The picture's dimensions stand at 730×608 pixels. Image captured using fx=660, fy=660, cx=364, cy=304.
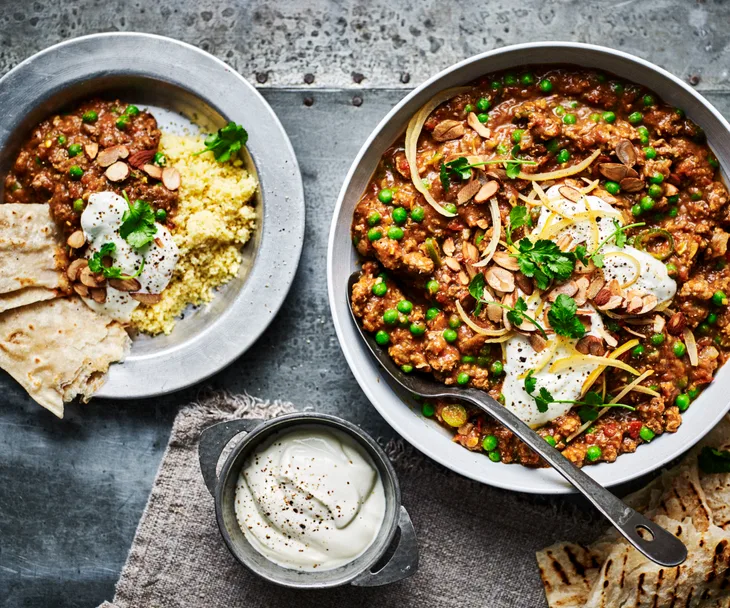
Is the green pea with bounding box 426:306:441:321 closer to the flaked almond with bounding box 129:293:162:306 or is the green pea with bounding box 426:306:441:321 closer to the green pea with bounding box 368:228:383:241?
the green pea with bounding box 368:228:383:241

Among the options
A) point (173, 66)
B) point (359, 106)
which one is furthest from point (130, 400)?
point (359, 106)

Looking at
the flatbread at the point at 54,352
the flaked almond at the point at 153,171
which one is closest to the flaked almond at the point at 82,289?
the flatbread at the point at 54,352

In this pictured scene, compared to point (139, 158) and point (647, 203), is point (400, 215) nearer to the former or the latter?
point (647, 203)

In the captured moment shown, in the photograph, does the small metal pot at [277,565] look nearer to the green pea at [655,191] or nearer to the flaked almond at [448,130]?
the flaked almond at [448,130]

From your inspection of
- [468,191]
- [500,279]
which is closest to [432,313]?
[500,279]

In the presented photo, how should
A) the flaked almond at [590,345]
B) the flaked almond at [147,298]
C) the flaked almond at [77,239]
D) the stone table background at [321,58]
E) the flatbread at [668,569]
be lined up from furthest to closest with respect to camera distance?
1. the stone table background at [321,58]
2. the flaked almond at [147,298]
3. the flaked almond at [77,239]
4. the flatbread at [668,569]
5. the flaked almond at [590,345]

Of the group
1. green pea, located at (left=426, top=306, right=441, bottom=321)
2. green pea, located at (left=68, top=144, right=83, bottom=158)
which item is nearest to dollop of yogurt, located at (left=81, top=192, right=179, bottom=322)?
green pea, located at (left=68, top=144, right=83, bottom=158)
